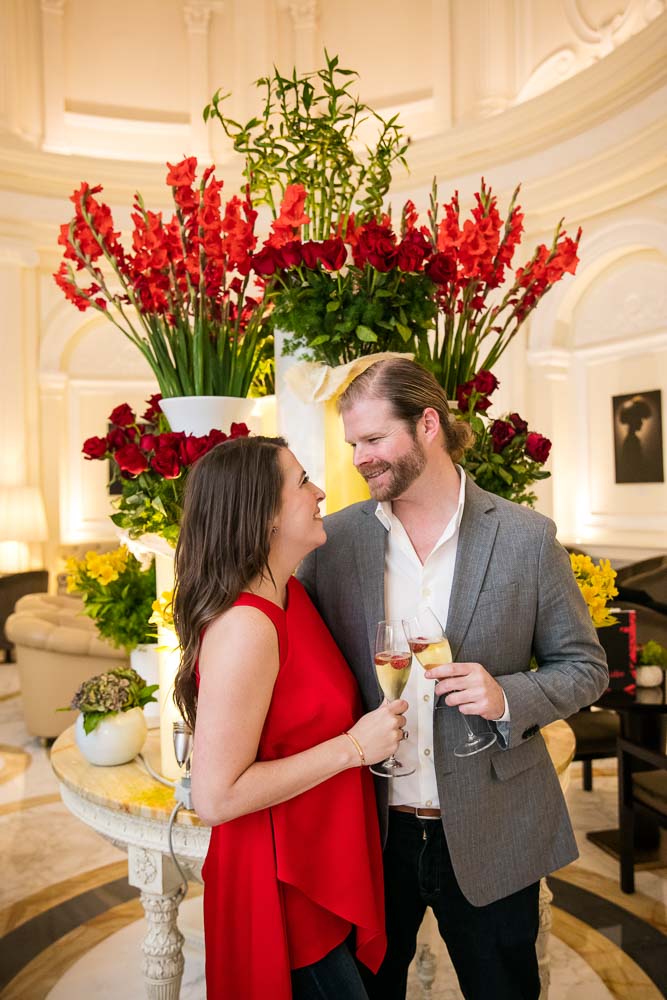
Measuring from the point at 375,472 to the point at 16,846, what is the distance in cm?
346

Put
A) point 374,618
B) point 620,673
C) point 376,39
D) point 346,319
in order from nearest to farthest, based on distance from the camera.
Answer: point 374,618, point 346,319, point 620,673, point 376,39

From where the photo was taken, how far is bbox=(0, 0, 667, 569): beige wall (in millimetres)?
7770

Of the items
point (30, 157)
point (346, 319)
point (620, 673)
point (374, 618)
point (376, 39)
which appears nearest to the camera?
point (374, 618)

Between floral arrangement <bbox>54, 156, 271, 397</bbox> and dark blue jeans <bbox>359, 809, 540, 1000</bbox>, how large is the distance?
1.28 meters

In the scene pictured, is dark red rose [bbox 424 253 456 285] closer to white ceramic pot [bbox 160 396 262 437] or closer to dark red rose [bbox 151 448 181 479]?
white ceramic pot [bbox 160 396 262 437]

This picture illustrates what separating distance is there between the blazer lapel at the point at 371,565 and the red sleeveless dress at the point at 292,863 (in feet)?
0.59

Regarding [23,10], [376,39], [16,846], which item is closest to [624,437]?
[376,39]

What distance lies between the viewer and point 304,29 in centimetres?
999

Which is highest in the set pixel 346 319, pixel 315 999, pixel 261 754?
pixel 346 319

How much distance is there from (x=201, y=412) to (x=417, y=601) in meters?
0.83

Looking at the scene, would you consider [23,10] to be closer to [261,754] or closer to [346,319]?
[346,319]

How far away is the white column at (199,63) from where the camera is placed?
10062mm

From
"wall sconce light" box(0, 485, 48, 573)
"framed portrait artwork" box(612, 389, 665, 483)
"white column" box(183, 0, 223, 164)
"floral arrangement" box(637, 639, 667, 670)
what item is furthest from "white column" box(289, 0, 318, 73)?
"floral arrangement" box(637, 639, 667, 670)

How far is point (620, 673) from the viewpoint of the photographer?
4102mm
